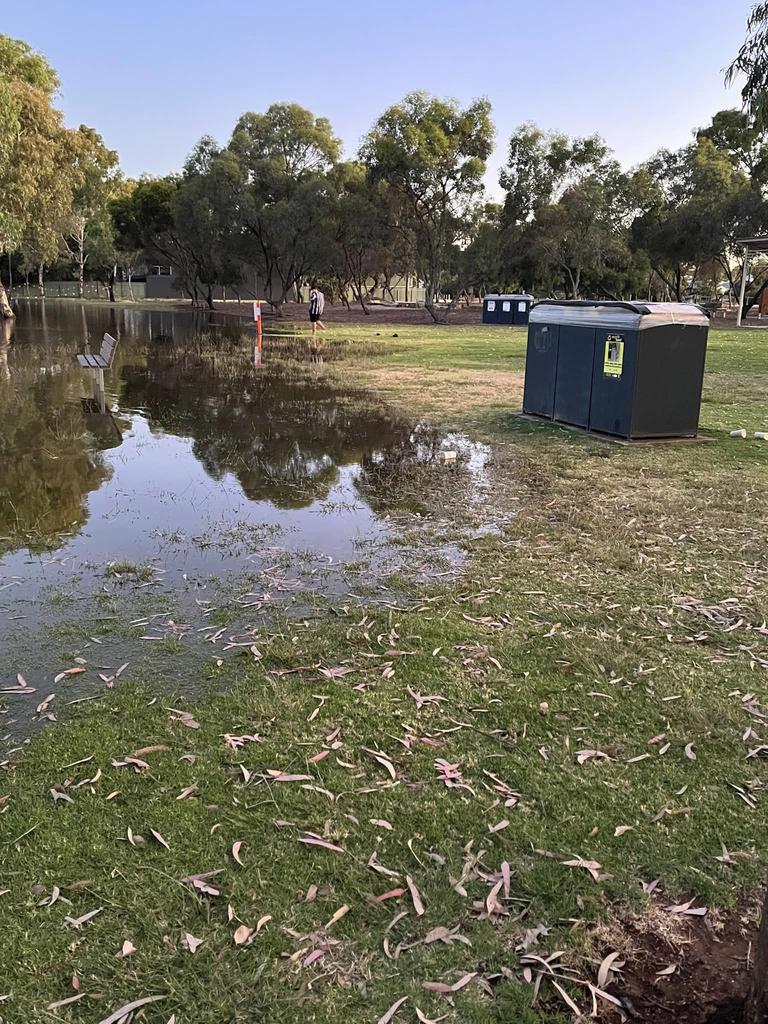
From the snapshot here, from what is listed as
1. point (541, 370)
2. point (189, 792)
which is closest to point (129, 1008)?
point (189, 792)

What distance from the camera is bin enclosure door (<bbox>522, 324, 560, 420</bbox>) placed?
10422mm

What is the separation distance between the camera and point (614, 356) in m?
9.20

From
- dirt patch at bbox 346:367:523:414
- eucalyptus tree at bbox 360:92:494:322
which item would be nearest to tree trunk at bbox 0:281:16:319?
eucalyptus tree at bbox 360:92:494:322

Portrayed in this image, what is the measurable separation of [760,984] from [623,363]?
7990 millimetres

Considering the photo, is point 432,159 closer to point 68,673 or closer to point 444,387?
point 444,387

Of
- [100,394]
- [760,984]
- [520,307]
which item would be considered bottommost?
[760,984]

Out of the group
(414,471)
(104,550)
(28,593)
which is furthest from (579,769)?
(414,471)

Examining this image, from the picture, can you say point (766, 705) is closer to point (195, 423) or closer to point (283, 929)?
point (283, 929)

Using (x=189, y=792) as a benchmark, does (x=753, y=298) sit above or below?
above

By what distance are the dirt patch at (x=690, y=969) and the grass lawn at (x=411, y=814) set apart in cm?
2

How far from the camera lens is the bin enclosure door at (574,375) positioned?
9.71 meters

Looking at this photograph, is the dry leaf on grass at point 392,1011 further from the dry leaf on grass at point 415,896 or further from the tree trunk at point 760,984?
the tree trunk at point 760,984

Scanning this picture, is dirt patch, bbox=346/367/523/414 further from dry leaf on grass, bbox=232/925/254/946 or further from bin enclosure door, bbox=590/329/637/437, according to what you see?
dry leaf on grass, bbox=232/925/254/946

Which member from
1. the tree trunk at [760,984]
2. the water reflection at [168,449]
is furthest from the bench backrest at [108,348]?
the tree trunk at [760,984]
